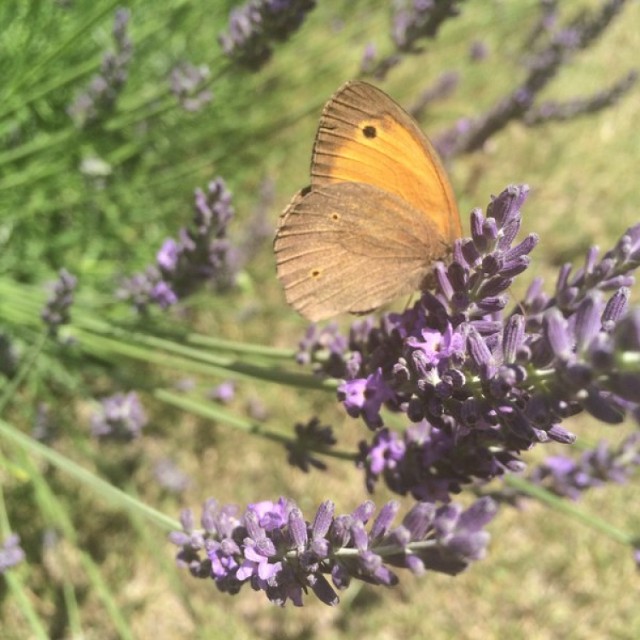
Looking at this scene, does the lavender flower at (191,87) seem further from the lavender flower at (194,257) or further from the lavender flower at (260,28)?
the lavender flower at (194,257)

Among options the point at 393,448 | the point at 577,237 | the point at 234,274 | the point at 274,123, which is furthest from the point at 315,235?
the point at 577,237

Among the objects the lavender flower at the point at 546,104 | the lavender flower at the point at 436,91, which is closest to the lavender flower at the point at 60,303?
the lavender flower at the point at 546,104

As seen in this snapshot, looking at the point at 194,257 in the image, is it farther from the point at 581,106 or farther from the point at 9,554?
the point at 581,106

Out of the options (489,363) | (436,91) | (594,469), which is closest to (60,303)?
(489,363)

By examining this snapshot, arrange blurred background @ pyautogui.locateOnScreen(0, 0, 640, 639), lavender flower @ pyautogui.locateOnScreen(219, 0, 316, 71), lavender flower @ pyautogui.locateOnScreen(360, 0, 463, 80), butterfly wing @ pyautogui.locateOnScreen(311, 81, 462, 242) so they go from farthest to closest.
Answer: blurred background @ pyautogui.locateOnScreen(0, 0, 640, 639) → lavender flower @ pyautogui.locateOnScreen(360, 0, 463, 80) → lavender flower @ pyautogui.locateOnScreen(219, 0, 316, 71) → butterfly wing @ pyautogui.locateOnScreen(311, 81, 462, 242)

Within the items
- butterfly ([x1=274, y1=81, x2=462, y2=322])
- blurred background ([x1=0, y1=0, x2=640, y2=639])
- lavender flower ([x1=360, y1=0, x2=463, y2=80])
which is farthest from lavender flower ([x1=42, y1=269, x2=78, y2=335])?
lavender flower ([x1=360, y1=0, x2=463, y2=80])

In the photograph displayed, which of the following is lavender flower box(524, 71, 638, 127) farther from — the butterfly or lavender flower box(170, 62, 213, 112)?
the butterfly
